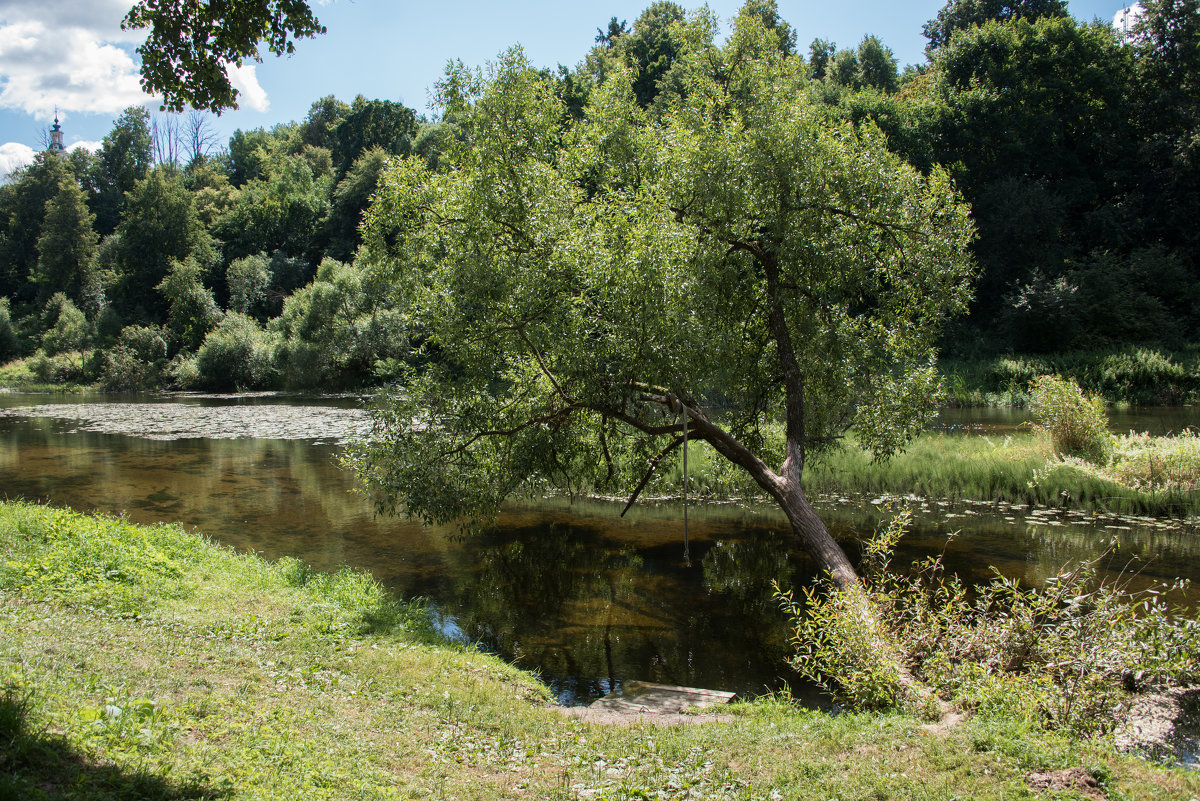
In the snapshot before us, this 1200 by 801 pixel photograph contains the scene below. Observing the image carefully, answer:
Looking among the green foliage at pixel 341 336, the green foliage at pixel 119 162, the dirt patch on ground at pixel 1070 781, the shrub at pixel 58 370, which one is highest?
the green foliage at pixel 119 162

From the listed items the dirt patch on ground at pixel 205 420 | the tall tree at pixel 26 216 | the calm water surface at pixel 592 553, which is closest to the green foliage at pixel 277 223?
the tall tree at pixel 26 216

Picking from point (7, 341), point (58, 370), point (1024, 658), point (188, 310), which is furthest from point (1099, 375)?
point (7, 341)

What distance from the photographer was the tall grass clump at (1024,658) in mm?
5824

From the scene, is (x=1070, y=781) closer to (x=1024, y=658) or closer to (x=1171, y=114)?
(x=1024, y=658)

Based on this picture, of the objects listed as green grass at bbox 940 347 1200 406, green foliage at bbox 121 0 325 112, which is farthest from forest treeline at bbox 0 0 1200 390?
green foliage at bbox 121 0 325 112

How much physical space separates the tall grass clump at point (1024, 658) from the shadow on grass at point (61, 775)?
5.55 meters

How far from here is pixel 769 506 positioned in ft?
53.5

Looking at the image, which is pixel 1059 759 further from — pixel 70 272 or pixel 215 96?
pixel 70 272

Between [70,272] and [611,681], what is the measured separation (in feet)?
264

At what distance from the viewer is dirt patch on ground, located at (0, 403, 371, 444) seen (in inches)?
1074

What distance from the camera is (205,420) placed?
105 ft

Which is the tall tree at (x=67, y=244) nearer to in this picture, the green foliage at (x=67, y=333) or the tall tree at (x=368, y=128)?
the green foliage at (x=67, y=333)

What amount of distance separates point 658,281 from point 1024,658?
6.25 meters

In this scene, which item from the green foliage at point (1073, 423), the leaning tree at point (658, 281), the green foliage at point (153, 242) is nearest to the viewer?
the leaning tree at point (658, 281)
